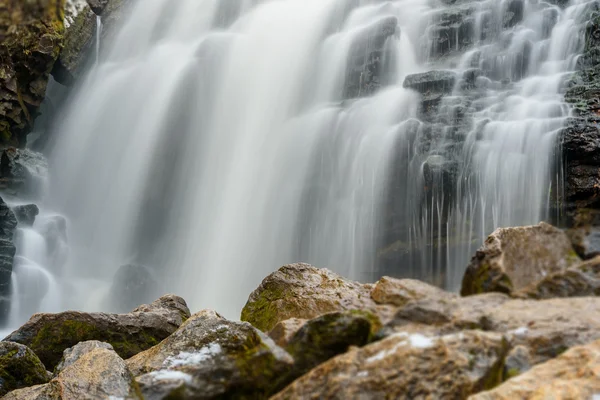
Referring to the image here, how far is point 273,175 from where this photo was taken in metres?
21.0

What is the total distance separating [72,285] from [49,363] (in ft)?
48.6

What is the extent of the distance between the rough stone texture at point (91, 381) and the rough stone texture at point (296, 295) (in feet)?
6.90

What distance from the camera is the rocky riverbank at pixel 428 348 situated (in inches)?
116

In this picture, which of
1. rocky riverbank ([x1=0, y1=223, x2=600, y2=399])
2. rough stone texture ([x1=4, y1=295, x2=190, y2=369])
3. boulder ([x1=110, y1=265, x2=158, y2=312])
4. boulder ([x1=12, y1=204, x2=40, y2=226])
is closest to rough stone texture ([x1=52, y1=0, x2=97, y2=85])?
boulder ([x1=12, y1=204, x2=40, y2=226])

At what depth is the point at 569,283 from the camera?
3637 millimetres

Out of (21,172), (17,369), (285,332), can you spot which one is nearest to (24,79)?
(21,172)

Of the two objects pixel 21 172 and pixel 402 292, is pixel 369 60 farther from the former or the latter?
pixel 402 292

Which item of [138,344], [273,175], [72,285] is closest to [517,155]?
[273,175]

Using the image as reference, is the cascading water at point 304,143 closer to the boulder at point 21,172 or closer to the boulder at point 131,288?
the boulder at point 131,288

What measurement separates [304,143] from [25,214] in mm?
12506

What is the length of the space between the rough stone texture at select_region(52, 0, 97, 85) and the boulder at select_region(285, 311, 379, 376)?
96.3 ft

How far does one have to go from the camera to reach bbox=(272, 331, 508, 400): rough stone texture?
9.66 ft

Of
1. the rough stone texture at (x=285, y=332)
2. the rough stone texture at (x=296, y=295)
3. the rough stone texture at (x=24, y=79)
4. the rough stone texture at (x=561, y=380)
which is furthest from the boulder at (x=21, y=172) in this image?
the rough stone texture at (x=561, y=380)

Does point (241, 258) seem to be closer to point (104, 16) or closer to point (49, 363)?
point (49, 363)
